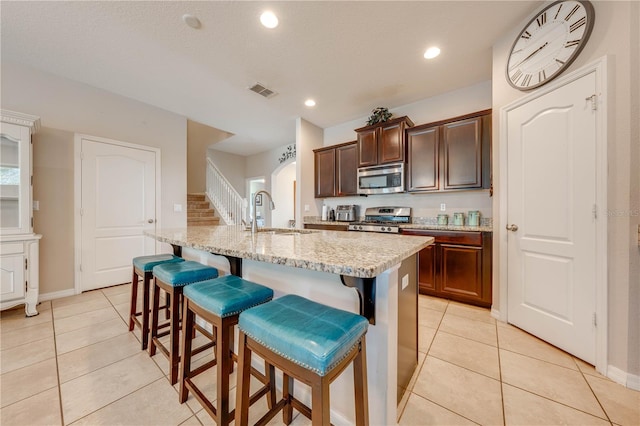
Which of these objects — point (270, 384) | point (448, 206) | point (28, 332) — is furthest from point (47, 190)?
point (448, 206)

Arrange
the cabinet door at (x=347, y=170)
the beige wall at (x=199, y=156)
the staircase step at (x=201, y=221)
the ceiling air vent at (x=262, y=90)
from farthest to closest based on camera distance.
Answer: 1. the beige wall at (x=199, y=156)
2. the staircase step at (x=201, y=221)
3. the cabinet door at (x=347, y=170)
4. the ceiling air vent at (x=262, y=90)

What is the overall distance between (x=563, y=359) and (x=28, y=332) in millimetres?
4449

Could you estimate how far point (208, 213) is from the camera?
5.47 meters

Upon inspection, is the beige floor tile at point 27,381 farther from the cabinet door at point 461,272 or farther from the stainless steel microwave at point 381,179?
the stainless steel microwave at point 381,179

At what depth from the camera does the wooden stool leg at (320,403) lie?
701 mm

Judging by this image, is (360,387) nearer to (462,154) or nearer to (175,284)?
(175,284)

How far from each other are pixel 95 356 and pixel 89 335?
432 mm

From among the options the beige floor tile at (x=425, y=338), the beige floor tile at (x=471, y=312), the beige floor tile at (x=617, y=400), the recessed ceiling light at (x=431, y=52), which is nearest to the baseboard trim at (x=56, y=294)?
the beige floor tile at (x=425, y=338)

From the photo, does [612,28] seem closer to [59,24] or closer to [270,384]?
[270,384]

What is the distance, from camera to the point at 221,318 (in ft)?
3.37

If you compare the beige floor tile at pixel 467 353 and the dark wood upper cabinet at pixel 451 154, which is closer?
the beige floor tile at pixel 467 353

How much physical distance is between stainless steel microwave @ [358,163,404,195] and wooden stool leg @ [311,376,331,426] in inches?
119

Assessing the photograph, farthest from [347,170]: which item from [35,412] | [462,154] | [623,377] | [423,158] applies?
[35,412]

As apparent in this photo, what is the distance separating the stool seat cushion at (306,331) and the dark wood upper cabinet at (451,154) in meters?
2.75
